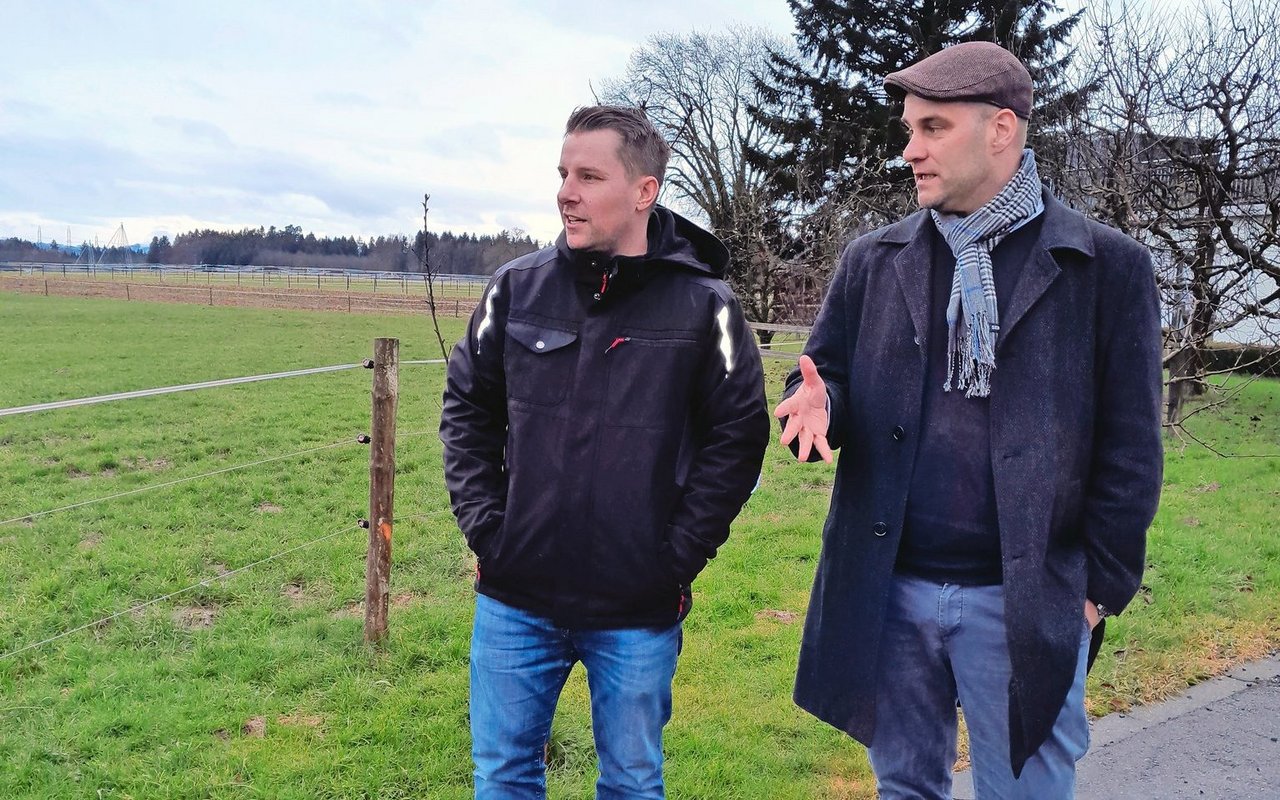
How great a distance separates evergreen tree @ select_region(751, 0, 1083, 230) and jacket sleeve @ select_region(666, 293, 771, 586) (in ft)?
38.0

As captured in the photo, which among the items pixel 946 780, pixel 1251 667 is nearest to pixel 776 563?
pixel 1251 667

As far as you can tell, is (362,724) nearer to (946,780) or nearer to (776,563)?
(946,780)

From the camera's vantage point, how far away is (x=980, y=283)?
2012 millimetres

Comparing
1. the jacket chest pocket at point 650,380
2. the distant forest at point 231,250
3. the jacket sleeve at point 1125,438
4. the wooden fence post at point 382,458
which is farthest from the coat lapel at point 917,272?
the distant forest at point 231,250

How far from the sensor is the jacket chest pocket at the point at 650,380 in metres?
2.21

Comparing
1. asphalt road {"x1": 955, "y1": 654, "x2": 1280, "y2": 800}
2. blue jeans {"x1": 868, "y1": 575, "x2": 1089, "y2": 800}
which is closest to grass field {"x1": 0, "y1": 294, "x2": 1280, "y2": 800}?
asphalt road {"x1": 955, "y1": 654, "x2": 1280, "y2": 800}

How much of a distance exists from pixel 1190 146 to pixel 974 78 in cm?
774

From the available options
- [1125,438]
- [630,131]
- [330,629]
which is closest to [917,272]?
[1125,438]

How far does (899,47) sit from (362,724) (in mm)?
18238

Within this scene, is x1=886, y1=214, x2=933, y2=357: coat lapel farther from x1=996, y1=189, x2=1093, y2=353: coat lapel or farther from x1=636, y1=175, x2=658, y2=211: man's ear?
x1=636, y1=175, x2=658, y2=211: man's ear

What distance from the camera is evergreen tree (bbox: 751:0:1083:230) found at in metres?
15.4

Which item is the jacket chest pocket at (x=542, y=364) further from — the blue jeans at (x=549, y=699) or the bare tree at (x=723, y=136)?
the bare tree at (x=723, y=136)

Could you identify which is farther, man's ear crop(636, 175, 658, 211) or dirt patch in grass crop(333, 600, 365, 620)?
dirt patch in grass crop(333, 600, 365, 620)

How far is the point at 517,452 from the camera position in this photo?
227 cm
